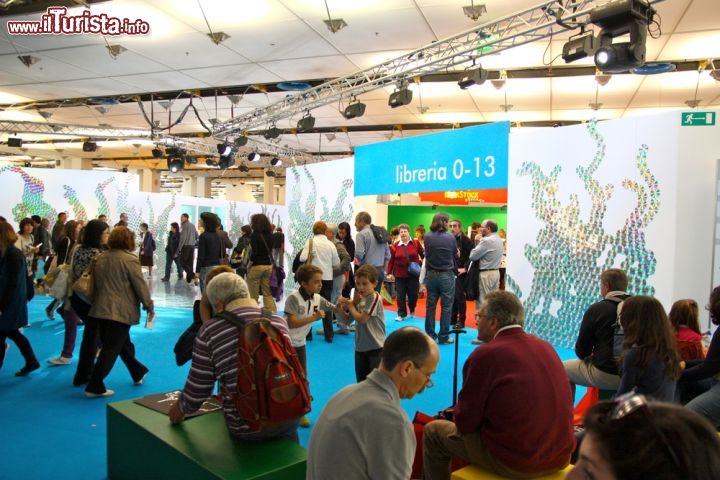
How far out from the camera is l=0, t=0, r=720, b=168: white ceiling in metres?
6.08

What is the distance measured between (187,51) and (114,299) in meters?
4.60

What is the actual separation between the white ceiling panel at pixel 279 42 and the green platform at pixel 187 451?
16.5 feet

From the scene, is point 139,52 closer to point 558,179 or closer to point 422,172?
point 422,172

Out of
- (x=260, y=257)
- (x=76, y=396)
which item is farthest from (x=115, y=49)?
(x=76, y=396)

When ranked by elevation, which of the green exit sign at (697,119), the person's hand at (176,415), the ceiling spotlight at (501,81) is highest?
the ceiling spotlight at (501,81)

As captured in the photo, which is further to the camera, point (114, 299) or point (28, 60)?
point (28, 60)

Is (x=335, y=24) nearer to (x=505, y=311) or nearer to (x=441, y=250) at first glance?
(x=441, y=250)

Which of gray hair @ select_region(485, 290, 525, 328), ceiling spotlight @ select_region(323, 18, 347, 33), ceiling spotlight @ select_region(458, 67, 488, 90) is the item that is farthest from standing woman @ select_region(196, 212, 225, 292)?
gray hair @ select_region(485, 290, 525, 328)

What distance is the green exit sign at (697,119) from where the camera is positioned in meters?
5.11

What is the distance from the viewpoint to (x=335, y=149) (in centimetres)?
1678

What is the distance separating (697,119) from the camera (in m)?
5.14

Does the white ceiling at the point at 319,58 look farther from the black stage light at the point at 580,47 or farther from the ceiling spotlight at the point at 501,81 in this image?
the black stage light at the point at 580,47

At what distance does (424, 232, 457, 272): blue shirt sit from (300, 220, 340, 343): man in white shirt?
3.81ft

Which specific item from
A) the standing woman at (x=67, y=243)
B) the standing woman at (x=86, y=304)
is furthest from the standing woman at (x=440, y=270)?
the standing woman at (x=67, y=243)
